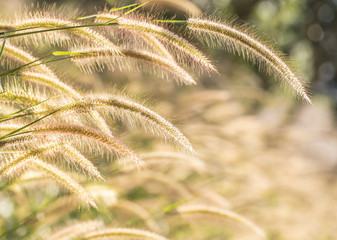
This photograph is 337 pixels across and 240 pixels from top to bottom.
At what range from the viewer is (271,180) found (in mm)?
2561

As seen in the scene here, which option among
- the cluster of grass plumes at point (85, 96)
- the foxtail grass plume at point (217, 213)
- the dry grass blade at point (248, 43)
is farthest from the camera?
the foxtail grass plume at point (217, 213)

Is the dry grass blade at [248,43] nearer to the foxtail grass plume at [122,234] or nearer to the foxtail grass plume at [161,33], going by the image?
the foxtail grass plume at [161,33]

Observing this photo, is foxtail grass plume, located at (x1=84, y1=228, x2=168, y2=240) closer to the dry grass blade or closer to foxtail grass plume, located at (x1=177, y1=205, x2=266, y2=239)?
foxtail grass plume, located at (x1=177, y1=205, x2=266, y2=239)

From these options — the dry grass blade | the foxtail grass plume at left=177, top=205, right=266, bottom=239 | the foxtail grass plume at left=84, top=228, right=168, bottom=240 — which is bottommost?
the foxtail grass plume at left=84, top=228, right=168, bottom=240

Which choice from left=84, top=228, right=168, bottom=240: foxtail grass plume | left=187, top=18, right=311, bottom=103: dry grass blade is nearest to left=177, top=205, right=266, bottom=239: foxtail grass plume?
left=84, top=228, right=168, bottom=240: foxtail grass plume

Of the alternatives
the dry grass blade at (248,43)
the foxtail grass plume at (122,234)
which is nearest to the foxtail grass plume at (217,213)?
the foxtail grass plume at (122,234)

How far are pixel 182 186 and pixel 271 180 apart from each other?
1136 millimetres

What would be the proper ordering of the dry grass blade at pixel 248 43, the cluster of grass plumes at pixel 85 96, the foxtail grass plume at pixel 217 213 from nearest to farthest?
the cluster of grass plumes at pixel 85 96, the dry grass blade at pixel 248 43, the foxtail grass plume at pixel 217 213

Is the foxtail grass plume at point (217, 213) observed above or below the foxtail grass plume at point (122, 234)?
above

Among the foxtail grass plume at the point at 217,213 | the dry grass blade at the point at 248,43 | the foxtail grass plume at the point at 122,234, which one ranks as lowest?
the foxtail grass plume at the point at 122,234

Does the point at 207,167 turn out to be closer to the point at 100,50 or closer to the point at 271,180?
the point at 271,180

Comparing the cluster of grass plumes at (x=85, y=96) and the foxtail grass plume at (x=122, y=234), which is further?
the foxtail grass plume at (x=122, y=234)

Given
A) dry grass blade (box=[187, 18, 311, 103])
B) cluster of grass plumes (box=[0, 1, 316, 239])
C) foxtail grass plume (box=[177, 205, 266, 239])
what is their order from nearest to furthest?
cluster of grass plumes (box=[0, 1, 316, 239]) < dry grass blade (box=[187, 18, 311, 103]) < foxtail grass plume (box=[177, 205, 266, 239])

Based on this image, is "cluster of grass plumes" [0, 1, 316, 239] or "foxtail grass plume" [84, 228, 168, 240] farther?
"foxtail grass plume" [84, 228, 168, 240]
